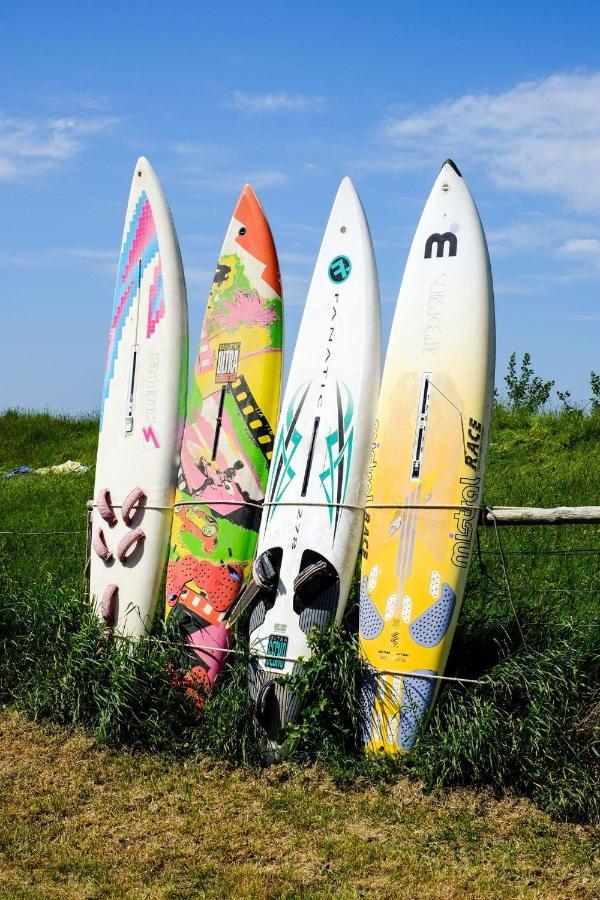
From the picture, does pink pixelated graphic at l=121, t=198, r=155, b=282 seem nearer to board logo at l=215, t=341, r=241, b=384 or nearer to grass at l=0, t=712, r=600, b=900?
board logo at l=215, t=341, r=241, b=384

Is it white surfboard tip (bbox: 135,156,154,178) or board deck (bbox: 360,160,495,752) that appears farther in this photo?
white surfboard tip (bbox: 135,156,154,178)

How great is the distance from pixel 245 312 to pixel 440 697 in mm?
2224

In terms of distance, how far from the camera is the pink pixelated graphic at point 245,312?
532 cm

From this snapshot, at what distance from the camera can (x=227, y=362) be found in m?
5.32

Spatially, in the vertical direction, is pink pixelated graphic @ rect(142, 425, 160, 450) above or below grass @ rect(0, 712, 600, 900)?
above

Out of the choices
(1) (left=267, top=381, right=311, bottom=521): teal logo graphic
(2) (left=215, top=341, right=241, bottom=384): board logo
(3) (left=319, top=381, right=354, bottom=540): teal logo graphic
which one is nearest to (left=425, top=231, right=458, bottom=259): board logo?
(3) (left=319, top=381, right=354, bottom=540): teal logo graphic

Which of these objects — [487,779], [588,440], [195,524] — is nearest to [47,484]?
[588,440]

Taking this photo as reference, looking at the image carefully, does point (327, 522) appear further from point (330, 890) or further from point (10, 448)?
point (10, 448)

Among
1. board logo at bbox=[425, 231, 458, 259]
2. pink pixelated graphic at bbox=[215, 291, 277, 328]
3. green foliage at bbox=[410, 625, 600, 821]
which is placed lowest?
green foliage at bbox=[410, 625, 600, 821]

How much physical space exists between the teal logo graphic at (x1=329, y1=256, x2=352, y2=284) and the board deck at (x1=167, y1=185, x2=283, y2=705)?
1.15ft

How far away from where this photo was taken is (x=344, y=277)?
16.8ft

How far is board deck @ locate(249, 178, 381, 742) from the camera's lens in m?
4.66

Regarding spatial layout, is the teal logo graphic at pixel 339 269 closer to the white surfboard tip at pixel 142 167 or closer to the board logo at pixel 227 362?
the board logo at pixel 227 362

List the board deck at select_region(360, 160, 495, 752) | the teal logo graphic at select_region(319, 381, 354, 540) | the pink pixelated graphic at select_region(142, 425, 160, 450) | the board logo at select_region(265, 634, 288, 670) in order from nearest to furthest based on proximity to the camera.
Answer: the board deck at select_region(360, 160, 495, 752) < the board logo at select_region(265, 634, 288, 670) < the teal logo graphic at select_region(319, 381, 354, 540) < the pink pixelated graphic at select_region(142, 425, 160, 450)
